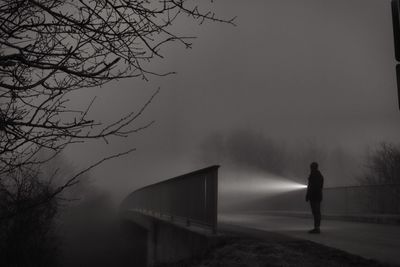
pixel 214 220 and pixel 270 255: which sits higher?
pixel 214 220

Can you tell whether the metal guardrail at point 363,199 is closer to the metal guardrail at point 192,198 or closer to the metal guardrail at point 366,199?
the metal guardrail at point 366,199

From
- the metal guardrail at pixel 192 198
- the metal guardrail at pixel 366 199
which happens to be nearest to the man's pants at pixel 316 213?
the metal guardrail at pixel 192 198

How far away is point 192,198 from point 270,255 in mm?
3448

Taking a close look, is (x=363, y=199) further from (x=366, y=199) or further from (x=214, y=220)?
(x=214, y=220)

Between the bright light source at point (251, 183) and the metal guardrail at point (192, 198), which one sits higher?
the bright light source at point (251, 183)

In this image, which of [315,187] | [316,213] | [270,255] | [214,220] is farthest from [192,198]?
[315,187]

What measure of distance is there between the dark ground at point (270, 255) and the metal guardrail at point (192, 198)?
66 cm

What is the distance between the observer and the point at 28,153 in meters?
4.91

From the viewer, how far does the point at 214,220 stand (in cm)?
847

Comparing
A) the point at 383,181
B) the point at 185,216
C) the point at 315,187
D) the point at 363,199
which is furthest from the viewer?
the point at 383,181

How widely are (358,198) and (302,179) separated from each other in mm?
32040

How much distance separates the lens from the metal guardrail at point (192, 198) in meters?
8.61

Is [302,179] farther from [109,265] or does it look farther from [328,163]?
[109,265]

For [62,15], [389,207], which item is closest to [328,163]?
[389,207]
